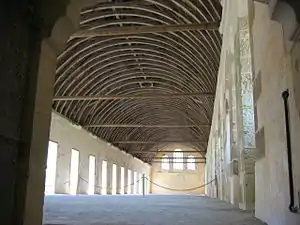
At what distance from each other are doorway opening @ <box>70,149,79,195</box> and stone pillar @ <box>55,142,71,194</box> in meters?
0.91

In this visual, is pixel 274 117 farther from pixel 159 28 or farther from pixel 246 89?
pixel 159 28

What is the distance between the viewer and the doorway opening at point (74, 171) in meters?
18.2

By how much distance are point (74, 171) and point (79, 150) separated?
46.0 inches

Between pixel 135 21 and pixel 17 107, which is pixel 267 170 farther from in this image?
pixel 135 21

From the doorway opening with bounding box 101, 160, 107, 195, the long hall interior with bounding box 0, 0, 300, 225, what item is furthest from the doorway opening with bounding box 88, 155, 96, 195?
the doorway opening with bounding box 101, 160, 107, 195

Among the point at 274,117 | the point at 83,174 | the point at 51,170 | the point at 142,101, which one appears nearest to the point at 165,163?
the point at 142,101

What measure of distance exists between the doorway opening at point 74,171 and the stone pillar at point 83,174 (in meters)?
Result: 0.31

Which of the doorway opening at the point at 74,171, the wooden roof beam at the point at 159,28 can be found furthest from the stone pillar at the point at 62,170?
the wooden roof beam at the point at 159,28

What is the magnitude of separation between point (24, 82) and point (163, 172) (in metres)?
38.6

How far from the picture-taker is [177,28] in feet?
32.1

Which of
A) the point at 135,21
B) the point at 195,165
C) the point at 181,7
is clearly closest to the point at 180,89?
the point at 135,21

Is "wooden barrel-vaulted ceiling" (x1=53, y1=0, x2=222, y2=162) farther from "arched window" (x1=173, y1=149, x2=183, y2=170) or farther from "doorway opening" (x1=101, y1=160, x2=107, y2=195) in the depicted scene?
"arched window" (x1=173, y1=149, x2=183, y2=170)

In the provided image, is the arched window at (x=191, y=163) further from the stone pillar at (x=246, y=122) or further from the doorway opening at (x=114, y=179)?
the stone pillar at (x=246, y=122)

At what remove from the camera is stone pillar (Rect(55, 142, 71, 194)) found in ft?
54.2
